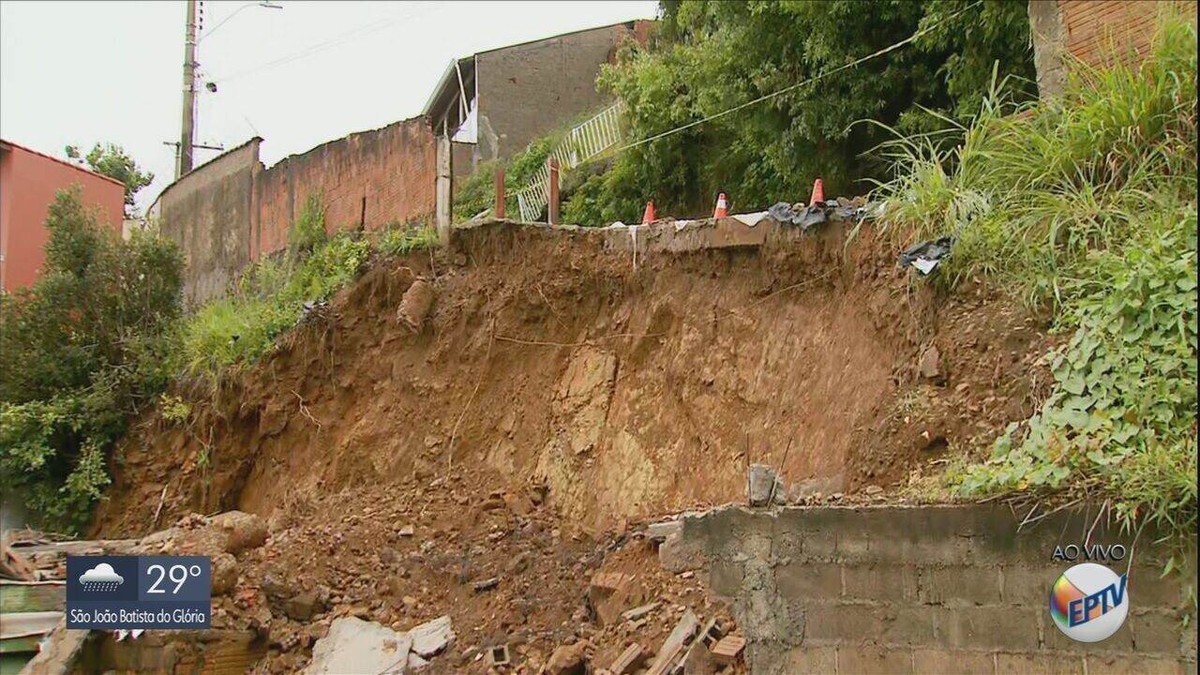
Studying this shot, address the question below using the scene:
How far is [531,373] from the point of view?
35.6 ft

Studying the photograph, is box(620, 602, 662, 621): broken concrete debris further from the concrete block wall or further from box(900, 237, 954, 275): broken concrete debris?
box(900, 237, 954, 275): broken concrete debris

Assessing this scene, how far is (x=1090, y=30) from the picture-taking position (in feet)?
24.9

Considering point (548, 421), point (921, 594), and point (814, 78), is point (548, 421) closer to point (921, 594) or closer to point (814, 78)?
point (814, 78)

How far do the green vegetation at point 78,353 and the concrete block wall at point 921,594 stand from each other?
10.2 m

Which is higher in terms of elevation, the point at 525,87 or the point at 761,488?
the point at 525,87

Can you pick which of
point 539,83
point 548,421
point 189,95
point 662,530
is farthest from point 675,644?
point 189,95

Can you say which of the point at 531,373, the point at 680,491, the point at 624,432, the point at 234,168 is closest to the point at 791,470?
the point at 680,491

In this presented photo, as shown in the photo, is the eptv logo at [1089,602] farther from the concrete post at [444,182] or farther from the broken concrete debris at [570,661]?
the concrete post at [444,182]

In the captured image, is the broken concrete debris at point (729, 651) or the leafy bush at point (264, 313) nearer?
the broken concrete debris at point (729, 651)

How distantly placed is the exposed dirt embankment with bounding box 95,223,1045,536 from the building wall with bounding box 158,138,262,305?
4735 millimetres

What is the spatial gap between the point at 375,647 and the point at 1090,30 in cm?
748

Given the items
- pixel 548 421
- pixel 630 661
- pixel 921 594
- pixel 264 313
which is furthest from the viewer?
pixel 264 313
